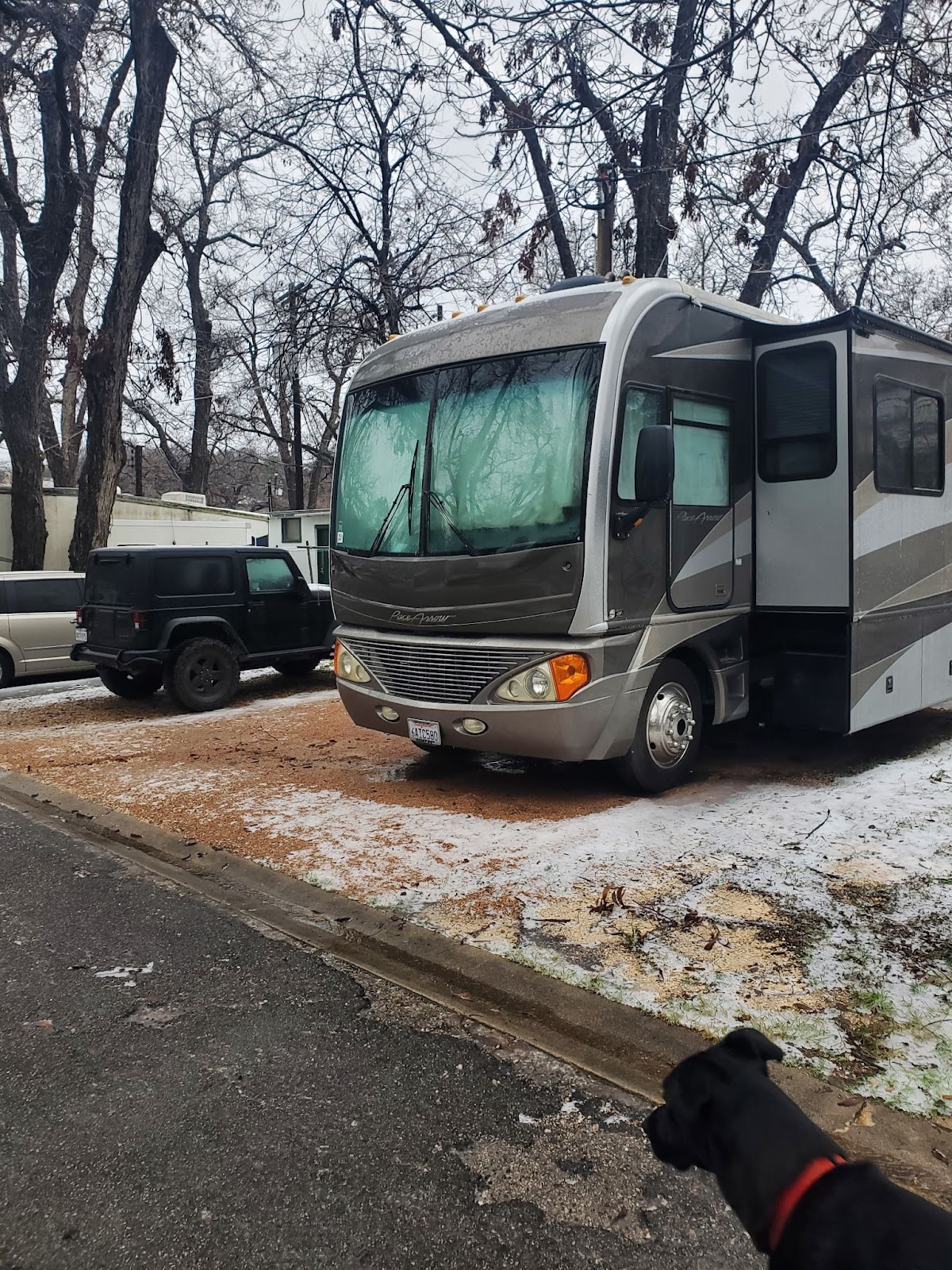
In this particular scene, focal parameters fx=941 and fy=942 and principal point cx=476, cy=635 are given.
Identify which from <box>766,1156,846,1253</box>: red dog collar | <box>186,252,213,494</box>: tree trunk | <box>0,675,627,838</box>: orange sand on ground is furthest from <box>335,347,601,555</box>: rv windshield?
<box>186,252,213,494</box>: tree trunk

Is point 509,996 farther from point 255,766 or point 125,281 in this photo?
point 125,281

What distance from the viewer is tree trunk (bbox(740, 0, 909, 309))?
10.2 m

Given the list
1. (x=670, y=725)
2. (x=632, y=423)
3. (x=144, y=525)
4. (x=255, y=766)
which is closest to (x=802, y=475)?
(x=632, y=423)

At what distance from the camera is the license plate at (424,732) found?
6.58 m

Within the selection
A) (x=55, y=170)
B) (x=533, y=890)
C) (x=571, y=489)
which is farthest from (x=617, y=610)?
(x=55, y=170)

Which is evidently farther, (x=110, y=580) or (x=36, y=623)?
(x=36, y=623)

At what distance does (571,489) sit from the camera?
5926 mm

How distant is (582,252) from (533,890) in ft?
57.6

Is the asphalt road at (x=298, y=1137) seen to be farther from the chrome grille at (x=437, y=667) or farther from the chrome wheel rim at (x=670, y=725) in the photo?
the chrome wheel rim at (x=670, y=725)

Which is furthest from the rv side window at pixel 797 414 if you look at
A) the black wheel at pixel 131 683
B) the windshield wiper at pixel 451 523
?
the black wheel at pixel 131 683

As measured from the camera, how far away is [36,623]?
505 inches

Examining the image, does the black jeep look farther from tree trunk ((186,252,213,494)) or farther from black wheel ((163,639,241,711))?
tree trunk ((186,252,213,494))

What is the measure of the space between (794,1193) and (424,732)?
527 centimetres

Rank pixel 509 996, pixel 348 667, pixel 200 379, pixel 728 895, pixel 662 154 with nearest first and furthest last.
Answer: pixel 509 996, pixel 728 895, pixel 348 667, pixel 662 154, pixel 200 379
